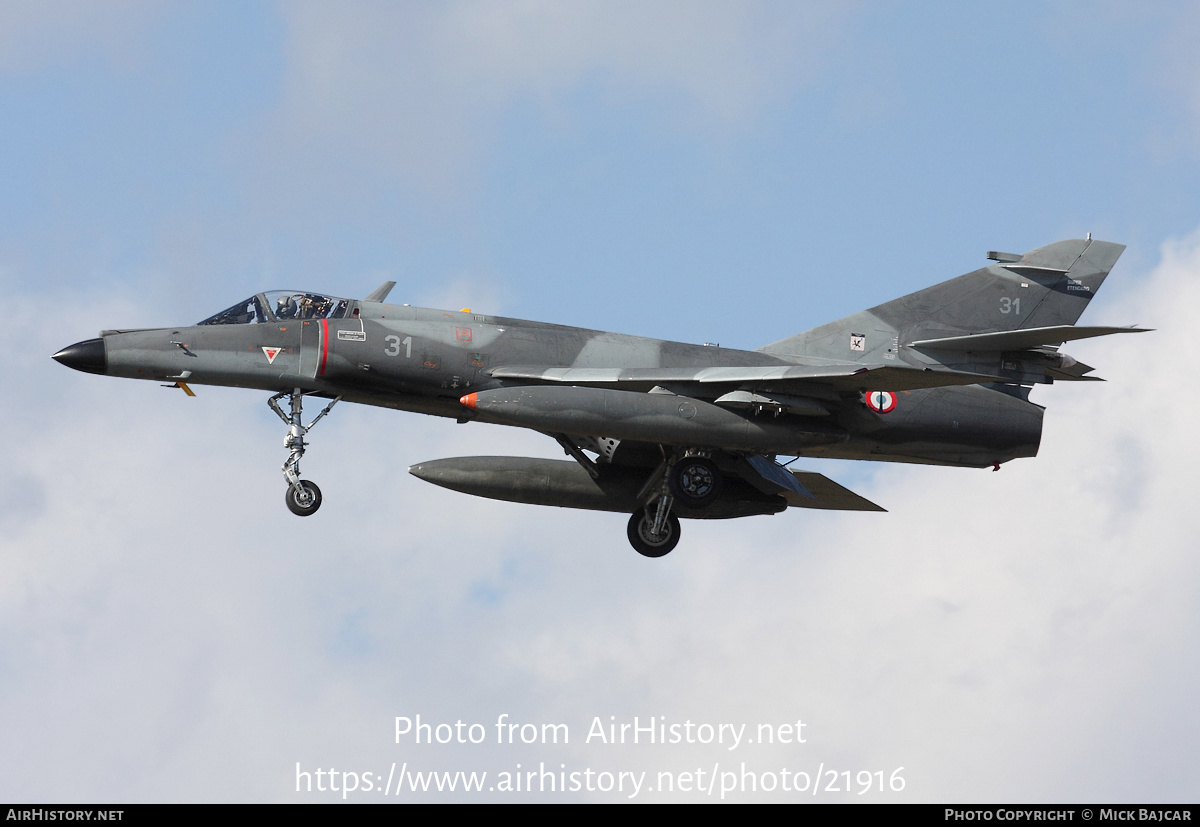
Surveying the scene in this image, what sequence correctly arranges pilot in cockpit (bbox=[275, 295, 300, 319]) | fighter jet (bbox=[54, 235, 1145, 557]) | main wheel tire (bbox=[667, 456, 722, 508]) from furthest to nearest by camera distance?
main wheel tire (bbox=[667, 456, 722, 508])
pilot in cockpit (bbox=[275, 295, 300, 319])
fighter jet (bbox=[54, 235, 1145, 557])

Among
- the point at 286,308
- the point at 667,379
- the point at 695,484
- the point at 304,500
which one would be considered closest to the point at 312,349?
the point at 286,308

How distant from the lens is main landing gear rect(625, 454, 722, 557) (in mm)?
24281

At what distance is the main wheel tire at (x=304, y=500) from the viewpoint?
23.0 m

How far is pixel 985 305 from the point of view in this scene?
2645cm

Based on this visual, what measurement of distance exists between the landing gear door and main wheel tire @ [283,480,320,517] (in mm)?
1660

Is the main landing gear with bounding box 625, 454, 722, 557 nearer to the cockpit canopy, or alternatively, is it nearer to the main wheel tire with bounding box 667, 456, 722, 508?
the main wheel tire with bounding box 667, 456, 722, 508

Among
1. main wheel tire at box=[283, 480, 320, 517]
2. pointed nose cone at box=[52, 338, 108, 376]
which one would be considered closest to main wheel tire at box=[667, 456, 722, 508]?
main wheel tire at box=[283, 480, 320, 517]

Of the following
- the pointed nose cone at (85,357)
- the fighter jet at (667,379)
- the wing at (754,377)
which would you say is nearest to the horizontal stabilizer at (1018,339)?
the fighter jet at (667,379)

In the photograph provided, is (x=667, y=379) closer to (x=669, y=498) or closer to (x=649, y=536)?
(x=669, y=498)

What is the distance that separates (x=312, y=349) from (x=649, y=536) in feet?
20.9

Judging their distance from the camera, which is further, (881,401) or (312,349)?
(881,401)

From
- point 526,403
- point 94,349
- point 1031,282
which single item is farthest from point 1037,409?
point 94,349

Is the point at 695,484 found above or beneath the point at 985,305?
beneath
